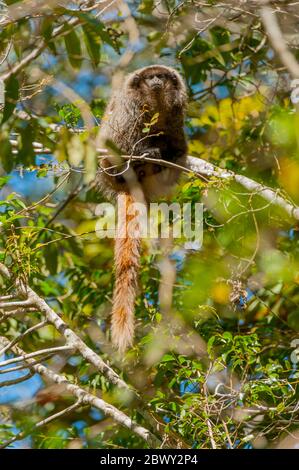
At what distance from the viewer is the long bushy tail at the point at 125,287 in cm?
489

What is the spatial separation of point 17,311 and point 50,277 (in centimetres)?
198

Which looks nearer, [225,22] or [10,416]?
[10,416]

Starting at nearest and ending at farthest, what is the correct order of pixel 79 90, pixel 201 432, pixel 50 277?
pixel 201 432 < pixel 50 277 < pixel 79 90

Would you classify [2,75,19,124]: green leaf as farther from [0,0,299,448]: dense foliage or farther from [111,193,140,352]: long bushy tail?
[111,193,140,352]: long bushy tail

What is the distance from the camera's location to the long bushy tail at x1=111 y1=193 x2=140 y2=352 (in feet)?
16.0

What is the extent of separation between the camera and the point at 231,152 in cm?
668

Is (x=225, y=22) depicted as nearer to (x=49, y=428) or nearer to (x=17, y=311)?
(x=17, y=311)

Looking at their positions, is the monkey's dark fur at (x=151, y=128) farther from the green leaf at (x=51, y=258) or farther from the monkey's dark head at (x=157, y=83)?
the green leaf at (x=51, y=258)

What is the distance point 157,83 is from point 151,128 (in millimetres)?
412

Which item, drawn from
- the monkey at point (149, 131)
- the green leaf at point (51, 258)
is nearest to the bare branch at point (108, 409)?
the green leaf at point (51, 258)

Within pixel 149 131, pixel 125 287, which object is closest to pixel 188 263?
pixel 125 287

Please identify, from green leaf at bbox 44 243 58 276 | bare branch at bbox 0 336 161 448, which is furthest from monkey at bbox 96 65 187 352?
bare branch at bbox 0 336 161 448
